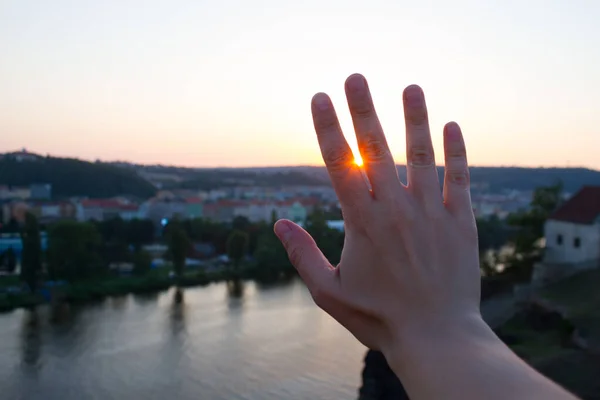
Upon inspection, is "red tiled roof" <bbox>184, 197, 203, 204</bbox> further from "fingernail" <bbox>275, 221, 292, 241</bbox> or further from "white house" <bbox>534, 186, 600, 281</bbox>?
"fingernail" <bbox>275, 221, 292, 241</bbox>

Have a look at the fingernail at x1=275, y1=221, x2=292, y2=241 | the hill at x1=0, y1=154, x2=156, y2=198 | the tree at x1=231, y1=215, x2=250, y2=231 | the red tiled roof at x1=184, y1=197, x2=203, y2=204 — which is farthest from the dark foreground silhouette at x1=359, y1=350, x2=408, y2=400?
the red tiled roof at x1=184, y1=197, x2=203, y2=204

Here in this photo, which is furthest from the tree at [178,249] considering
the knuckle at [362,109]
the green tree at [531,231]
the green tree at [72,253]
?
the knuckle at [362,109]

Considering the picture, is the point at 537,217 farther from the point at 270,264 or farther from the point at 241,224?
the point at 241,224

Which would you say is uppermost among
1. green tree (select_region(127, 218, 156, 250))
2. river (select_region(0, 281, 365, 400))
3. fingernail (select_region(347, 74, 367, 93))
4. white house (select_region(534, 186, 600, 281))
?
fingernail (select_region(347, 74, 367, 93))

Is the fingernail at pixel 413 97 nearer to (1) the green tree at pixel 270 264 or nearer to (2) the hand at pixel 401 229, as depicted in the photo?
(2) the hand at pixel 401 229

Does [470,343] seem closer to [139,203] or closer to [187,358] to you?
[187,358]
